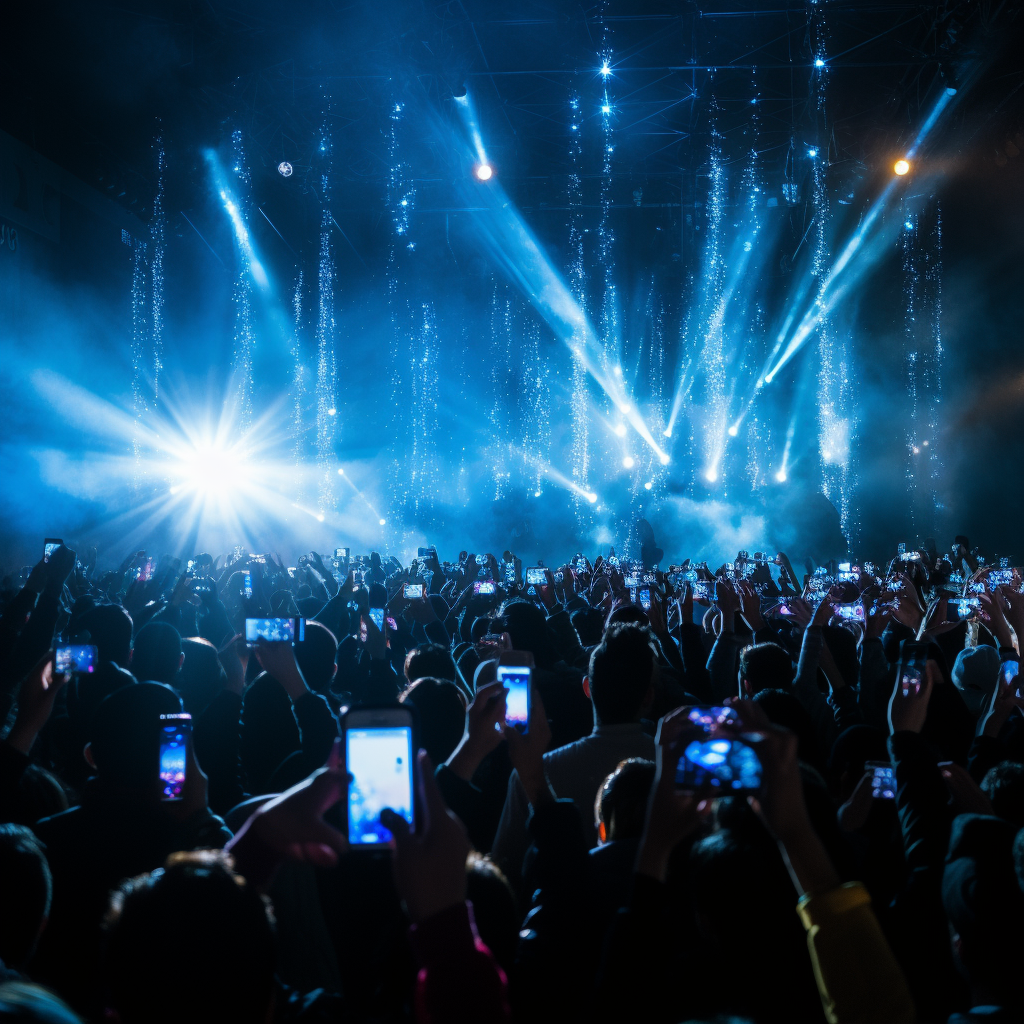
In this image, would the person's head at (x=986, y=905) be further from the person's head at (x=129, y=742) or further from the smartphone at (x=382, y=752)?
the person's head at (x=129, y=742)

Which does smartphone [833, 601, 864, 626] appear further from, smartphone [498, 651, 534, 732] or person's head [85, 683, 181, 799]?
person's head [85, 683, 181, 799]

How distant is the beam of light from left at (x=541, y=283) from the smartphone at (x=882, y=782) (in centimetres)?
1306

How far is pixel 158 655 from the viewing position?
171 inches

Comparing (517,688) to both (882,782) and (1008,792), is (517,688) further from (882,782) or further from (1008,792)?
(1008,792)

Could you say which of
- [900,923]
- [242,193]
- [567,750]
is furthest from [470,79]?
[900,923]

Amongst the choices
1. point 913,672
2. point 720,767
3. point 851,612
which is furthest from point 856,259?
point 720,767

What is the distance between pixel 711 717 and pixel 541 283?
861 inches

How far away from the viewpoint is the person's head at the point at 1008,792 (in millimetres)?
2438

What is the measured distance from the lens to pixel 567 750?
10.1ft

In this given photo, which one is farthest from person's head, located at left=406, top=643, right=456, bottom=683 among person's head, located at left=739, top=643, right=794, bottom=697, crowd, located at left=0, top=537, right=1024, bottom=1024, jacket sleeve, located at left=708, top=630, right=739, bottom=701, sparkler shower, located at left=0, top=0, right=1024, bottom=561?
sparkler shower, located at left=0, top=0, right=1024, bottom=561

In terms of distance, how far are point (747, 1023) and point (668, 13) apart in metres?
12.9

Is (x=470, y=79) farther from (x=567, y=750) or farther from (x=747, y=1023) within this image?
(x=747, y=1023)

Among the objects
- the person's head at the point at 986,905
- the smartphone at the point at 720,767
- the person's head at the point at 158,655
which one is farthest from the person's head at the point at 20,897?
the person's head at the point at 158,655

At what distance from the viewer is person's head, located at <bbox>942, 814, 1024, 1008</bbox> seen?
1.69 m
